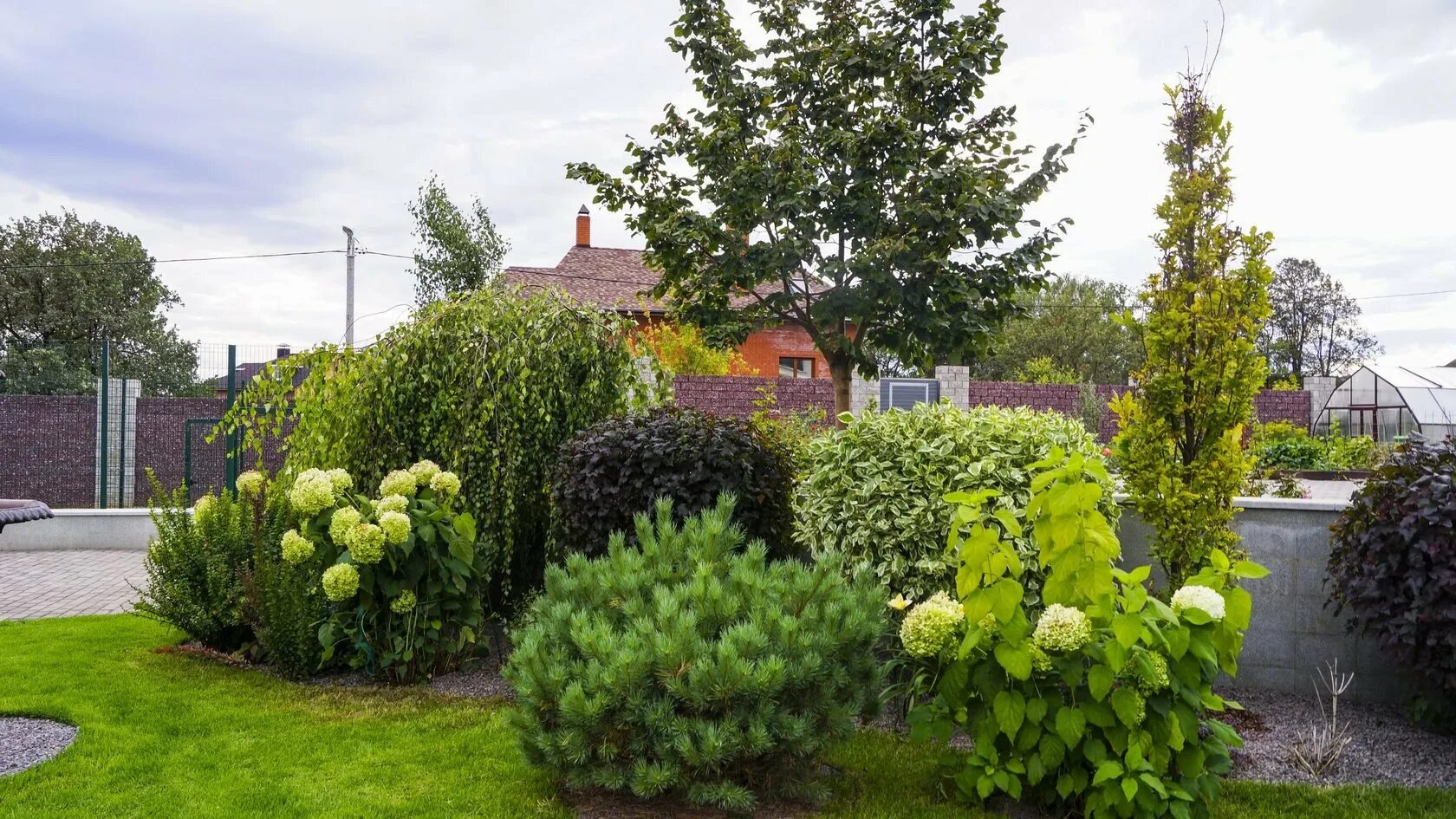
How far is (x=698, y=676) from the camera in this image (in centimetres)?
295

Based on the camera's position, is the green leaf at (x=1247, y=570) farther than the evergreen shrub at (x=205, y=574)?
No

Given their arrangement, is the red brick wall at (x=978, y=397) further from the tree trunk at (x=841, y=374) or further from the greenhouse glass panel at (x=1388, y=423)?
the tree trunk at (x=841, y=374)

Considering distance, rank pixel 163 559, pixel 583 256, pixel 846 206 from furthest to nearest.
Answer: pixel 583 256 → pixel 846 206 → pixel 163 559

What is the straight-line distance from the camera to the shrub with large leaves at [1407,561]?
12.6 feet

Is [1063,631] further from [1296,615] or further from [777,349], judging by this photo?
[777,349]

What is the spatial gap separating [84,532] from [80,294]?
53.4ft

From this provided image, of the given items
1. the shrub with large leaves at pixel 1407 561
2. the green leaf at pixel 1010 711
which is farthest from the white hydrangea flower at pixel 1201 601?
the shrub with large leaves at pixel 1407 561

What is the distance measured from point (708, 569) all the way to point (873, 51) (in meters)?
7.01

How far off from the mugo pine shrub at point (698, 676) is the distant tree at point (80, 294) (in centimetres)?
2201

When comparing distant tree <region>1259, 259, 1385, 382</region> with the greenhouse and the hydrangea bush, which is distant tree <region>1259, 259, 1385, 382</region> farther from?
the hydrangea bush

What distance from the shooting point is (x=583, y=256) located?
27.4 metres

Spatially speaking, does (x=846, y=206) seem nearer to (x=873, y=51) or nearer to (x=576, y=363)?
(x=873, y=51)

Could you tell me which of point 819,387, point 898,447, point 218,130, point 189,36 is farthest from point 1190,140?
point 819,387

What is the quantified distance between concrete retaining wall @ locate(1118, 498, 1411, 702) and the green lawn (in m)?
1.20
